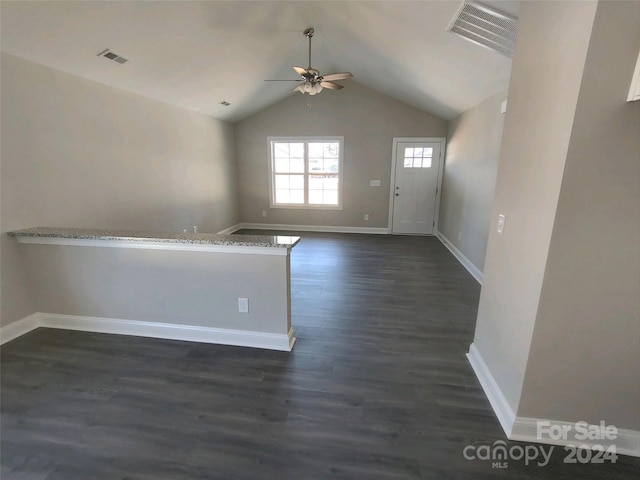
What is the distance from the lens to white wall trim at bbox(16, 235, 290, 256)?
2189 mm

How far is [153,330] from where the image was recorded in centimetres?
252

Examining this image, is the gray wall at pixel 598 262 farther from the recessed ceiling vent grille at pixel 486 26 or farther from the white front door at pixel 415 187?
the white front door at pixel 415 187

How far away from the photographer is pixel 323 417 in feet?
5.68

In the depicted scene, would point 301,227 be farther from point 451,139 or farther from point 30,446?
point 30,446

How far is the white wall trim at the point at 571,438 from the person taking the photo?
5.00 ft

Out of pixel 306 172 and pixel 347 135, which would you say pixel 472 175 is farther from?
pixel 306 172

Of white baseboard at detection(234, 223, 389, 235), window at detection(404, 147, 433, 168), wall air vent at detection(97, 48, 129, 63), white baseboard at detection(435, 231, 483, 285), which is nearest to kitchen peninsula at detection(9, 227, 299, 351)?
wall air vent at detection(97, 48, 129, 63)

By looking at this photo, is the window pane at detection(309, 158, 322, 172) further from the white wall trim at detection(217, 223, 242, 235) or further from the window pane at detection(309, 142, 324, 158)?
the white wall trim at detection(217, 223, 242, 235)

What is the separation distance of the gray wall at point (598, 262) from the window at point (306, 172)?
5328 mm

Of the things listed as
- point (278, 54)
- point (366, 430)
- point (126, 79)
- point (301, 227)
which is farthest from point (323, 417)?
point (301, 227)

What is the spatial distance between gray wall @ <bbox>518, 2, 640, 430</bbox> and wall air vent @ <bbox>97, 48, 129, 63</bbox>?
353cm

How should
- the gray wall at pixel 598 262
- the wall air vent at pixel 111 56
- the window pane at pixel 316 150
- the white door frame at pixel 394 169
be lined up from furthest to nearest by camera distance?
the window pane at pixel 316 150
the white door frame at pixel 394 169
the wall air vent at pixel 111 56
the gray wall at pixel 598 262

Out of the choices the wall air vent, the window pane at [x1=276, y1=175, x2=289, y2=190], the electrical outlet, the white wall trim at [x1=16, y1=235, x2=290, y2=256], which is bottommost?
the electrical outlet

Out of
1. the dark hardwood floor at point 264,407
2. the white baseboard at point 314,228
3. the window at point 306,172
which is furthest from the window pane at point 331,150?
the dark hardwood floor at point 264,407
